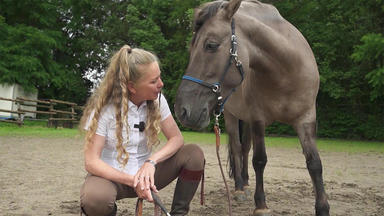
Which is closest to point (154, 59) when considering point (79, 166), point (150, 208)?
point (150, 208)

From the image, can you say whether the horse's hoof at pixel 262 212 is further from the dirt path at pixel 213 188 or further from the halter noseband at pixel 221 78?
the halter noseband at pixel 221 78

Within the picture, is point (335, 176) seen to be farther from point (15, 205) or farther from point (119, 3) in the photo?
point (119, 3)

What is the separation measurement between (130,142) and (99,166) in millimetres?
270

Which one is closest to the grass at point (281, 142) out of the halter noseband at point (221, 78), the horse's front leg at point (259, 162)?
the horse's front leg at point (259, 162)

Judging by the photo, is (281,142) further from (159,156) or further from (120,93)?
(120,93)

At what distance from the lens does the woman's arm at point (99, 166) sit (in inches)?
88.2

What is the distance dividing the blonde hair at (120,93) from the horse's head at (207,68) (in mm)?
242

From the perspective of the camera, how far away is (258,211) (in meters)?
3.44

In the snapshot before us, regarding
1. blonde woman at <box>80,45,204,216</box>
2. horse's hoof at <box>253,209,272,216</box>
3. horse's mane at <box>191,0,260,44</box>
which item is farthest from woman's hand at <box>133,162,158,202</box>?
horse's hoof at <box>253,209,272,216</box>

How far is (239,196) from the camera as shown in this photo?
427 cm

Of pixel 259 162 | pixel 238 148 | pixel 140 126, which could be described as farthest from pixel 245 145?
pixel 140 126

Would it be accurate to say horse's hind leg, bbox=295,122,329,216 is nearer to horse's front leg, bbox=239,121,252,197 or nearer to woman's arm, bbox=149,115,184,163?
woman's arm, bbox=149,115,184,163

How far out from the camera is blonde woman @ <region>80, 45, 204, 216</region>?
7.38ft

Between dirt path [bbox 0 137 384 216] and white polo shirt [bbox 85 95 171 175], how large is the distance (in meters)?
1.00
